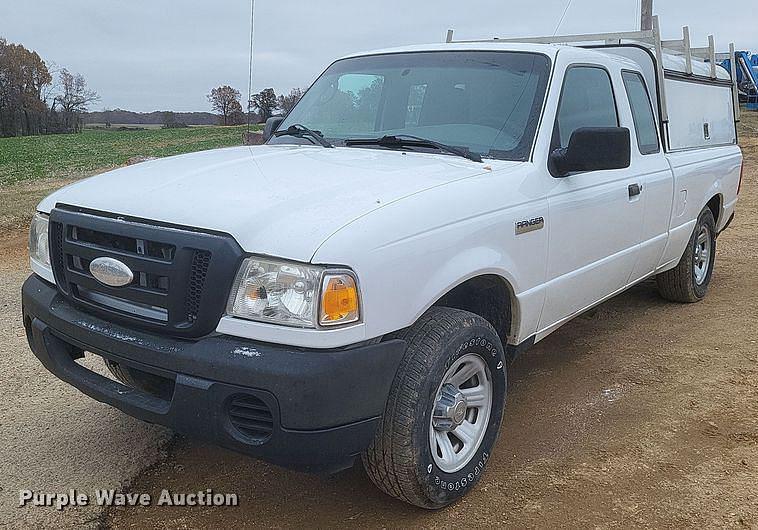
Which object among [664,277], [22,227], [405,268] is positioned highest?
[405,268]

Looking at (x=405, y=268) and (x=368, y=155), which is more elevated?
(x=368, y=155)

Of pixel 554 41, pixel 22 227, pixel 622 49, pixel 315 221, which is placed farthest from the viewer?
pixel 22 227

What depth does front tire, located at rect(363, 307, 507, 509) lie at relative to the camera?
2715mm

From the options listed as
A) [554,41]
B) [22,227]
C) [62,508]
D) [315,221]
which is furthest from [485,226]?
[22,227]

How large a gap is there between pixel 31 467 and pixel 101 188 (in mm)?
1372

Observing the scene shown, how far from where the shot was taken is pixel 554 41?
599cm

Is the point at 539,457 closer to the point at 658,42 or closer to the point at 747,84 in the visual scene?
the point at 658,42

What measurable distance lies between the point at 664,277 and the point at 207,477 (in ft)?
13.7

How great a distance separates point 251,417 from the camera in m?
2.53

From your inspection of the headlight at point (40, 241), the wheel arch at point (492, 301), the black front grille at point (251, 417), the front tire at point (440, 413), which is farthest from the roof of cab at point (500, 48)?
the black front grille at point (251, 417)

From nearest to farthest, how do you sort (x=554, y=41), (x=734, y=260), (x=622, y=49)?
(x=622, y=49), (x=554, y=41), (x=734, y=260)

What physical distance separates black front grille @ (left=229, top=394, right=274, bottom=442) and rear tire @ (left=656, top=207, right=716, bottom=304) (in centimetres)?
435

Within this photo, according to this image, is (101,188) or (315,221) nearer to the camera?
(315,221)

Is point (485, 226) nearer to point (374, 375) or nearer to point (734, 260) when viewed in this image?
point (374, 375)
